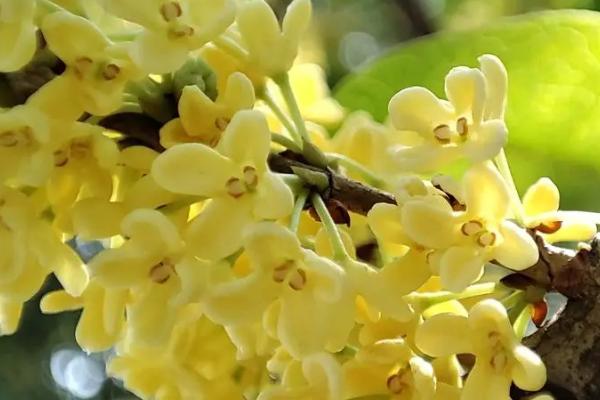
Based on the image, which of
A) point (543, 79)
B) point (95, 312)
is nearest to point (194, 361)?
point (95, 312)

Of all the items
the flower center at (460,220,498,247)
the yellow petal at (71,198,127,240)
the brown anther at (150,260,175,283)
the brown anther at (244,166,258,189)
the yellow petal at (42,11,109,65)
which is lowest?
the brown anther at (150,260,175,283)

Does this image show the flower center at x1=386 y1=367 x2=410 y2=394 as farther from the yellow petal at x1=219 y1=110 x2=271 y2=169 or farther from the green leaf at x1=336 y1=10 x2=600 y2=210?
the green leaf at x1=336 y1=10 x2=600 y2=210

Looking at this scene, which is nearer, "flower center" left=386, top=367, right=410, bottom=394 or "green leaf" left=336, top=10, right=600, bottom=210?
"flower center" left=386, top=367, right=410, bottom=394

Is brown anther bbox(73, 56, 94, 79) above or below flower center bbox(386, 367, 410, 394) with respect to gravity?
above

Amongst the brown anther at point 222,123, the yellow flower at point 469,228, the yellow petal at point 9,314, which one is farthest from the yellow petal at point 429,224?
Result: the yellow petal at point 9,314

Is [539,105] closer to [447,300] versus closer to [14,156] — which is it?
[447,300]

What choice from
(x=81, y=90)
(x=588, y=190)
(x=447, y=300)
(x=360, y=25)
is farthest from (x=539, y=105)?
(x=360, y=25)

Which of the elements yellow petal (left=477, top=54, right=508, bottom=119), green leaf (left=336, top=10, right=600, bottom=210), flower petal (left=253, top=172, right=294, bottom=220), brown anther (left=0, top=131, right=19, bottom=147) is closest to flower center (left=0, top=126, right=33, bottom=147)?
brown anther (left=0, top=131, right=19, bottom=147)
